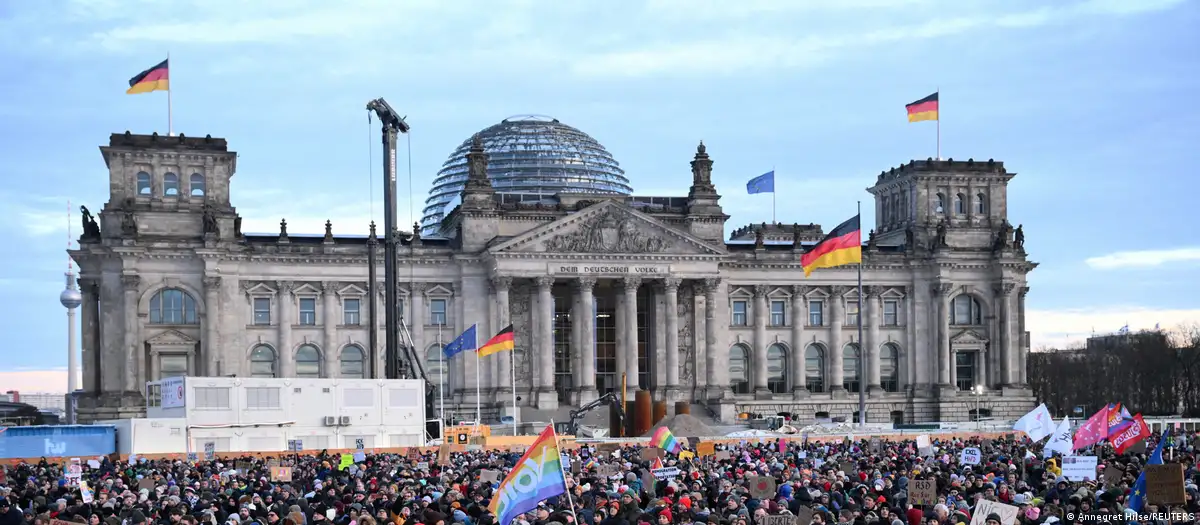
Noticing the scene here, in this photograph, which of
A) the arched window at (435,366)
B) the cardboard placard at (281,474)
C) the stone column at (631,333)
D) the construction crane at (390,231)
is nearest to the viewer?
the cardboard placard at (281,474)

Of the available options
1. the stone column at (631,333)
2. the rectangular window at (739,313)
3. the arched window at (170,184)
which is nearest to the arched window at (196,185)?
the arched window at (170,184)

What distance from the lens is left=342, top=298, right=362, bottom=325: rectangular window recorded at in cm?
9344

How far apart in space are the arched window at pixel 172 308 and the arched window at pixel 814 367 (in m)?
40.4

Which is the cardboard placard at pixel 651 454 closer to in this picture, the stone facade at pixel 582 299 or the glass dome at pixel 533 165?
the stone facade at pixel 582 299

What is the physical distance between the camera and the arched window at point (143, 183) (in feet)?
295

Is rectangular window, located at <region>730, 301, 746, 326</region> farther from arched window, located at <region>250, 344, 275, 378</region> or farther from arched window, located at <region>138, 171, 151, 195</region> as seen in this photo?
arched window, located at <region>138, 171, 151, 195</region>

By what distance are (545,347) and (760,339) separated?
1571cm

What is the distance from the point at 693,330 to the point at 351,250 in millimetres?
22720

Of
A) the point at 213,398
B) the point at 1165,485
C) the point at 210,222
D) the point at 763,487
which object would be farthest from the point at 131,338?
the point at 1165,485

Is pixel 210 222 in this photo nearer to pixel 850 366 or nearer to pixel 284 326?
pixel 284 326

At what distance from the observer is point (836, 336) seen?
100 m

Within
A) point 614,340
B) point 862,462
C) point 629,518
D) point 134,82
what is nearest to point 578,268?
point 614,340

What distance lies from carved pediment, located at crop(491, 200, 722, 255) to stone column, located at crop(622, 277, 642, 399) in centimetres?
219

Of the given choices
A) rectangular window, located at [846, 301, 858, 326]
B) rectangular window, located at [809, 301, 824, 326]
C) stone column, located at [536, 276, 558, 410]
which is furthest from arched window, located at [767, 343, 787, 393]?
stone column, located at [536, 276, 558, 410]
